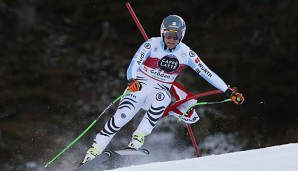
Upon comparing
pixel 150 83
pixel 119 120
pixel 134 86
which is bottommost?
pixel 119 120

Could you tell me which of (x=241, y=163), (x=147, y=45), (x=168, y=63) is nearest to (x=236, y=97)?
(x=168, y=63)

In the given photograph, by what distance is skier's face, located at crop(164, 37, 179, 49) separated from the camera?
678cm

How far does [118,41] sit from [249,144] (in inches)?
174

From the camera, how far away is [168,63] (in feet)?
22.6

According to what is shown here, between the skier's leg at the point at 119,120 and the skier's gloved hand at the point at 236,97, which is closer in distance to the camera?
the skier's leg at the point at 119,120

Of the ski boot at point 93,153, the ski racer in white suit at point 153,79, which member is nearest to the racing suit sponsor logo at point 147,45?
the ski racer in white suit at point 153,79

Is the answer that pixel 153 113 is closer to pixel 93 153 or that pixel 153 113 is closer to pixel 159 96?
pixel 159 96

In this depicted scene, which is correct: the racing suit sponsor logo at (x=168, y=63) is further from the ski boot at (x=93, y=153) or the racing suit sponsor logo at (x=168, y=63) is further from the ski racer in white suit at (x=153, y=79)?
the ski boot at (x=93, y=153)

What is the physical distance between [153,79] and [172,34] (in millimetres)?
476

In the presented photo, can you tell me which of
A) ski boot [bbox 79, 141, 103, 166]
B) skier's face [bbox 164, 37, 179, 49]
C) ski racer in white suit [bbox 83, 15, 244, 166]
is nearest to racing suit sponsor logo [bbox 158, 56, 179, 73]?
ski racer in white suit [bbox 83, 15, 244, 166]

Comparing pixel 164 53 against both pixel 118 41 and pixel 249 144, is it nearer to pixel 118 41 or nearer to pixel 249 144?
pixel 249 144

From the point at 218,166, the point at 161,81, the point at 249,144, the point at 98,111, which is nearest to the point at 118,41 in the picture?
the point at 98,111

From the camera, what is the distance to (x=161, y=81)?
696 cm

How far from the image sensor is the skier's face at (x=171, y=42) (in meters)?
6.78
